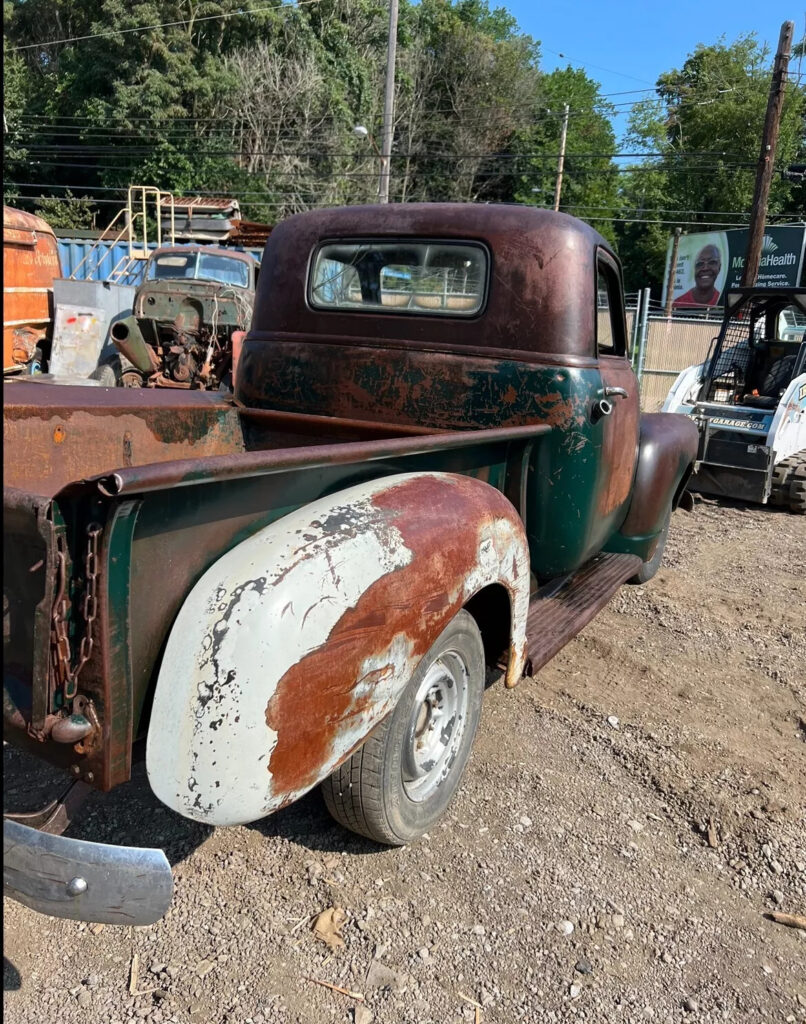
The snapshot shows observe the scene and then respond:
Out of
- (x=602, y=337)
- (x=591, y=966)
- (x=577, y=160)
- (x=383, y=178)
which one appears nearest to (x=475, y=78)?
(x=577, y=160)

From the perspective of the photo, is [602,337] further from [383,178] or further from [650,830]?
[383,178]

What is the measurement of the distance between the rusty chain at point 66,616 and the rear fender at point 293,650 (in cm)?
19

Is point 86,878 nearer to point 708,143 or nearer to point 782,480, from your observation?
point 782,480

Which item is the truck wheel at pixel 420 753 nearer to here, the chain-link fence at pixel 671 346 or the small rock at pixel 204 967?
the small rock at pixel 204 967

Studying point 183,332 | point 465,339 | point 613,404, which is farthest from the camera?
point 183,332

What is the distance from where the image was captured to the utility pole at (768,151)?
45.9 feet

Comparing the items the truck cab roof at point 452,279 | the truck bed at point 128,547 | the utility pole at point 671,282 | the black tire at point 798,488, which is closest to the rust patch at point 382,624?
the truck bed at point 128,547

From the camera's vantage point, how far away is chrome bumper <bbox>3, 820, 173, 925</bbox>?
5.00 feet

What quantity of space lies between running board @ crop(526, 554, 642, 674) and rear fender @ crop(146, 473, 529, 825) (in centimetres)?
96

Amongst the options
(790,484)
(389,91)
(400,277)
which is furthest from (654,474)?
(389,91)

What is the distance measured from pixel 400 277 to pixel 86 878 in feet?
8.82

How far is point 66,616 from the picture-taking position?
59.6 inches

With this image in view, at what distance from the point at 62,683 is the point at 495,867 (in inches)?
60.7

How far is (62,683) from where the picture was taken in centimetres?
154
